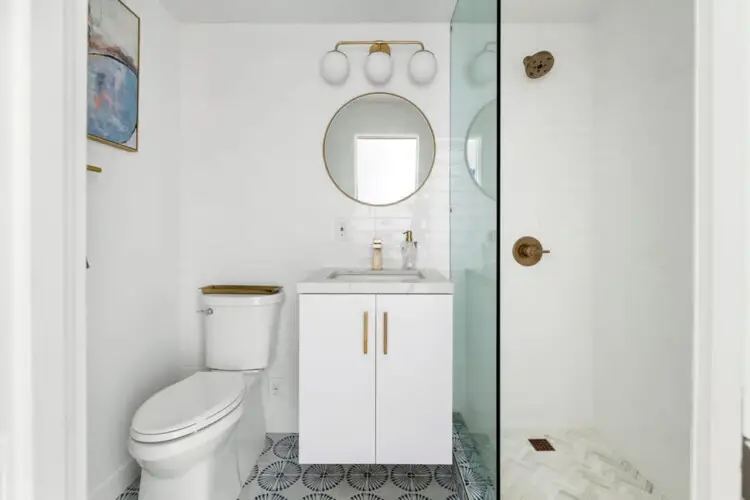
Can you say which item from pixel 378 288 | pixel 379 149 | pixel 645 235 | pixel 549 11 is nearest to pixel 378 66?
pixel 379 149

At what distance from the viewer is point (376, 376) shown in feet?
5.23

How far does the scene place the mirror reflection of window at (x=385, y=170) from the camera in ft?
7.12

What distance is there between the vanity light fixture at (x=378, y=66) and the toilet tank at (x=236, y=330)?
3.98 feet

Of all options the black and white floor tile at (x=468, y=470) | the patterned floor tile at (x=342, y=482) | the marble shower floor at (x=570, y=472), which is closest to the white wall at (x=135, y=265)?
the patterned floor tile at (x=342, y=482)

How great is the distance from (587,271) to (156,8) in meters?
2.60

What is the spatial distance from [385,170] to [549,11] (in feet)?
3.82

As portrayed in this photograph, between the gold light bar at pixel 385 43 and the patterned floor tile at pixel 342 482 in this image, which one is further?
the gold light bar at pixel 385 43

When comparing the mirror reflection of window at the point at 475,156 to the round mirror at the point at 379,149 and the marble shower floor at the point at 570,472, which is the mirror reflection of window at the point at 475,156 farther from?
the marble shower floor at the point at 570,472

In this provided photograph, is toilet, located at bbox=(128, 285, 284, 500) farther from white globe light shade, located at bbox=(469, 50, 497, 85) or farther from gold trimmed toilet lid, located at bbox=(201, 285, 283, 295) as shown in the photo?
white globe light shade, located at bbox=(469, 50, 497, 85)

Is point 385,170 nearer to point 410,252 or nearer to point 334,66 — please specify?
point 410,252

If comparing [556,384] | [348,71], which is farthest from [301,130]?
[556,384]

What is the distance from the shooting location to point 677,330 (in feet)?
4.76
